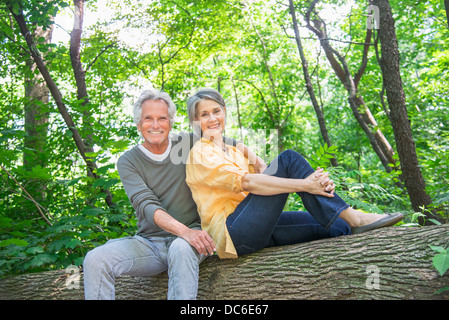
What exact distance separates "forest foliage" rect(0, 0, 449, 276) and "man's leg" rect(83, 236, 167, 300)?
0.66 meters

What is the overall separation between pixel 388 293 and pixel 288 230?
2.61 ft

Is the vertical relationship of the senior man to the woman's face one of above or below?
below

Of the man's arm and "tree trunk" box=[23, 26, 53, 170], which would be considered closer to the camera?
the man's arm

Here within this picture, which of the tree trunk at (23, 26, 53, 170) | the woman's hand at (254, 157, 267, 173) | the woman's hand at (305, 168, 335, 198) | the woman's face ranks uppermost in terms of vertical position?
the tree trunk at (23, 26, 53, 170)

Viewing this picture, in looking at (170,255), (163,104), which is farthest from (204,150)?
(170,255)

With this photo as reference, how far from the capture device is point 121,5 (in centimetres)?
780

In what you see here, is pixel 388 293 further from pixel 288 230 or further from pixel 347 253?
pixel 288 230

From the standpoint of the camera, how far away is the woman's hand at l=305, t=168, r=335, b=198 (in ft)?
7.77

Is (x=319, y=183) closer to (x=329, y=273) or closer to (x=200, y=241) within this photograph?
(x=329, y=273)

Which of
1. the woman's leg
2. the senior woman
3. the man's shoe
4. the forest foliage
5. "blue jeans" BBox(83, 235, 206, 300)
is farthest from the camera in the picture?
the forest foliage

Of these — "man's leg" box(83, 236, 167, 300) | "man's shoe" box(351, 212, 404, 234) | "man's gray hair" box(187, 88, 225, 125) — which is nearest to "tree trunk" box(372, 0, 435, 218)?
"man's shoe" box(351, 212, 404, 234)

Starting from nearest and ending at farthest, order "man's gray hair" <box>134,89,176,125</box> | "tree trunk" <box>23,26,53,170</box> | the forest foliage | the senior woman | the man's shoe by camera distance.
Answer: the senior woman < the man's shoe < "man's gray hair" <box>134,89,176,125</box> < the forest foliage < "tree trunk" <box>23,26,53,170</box>

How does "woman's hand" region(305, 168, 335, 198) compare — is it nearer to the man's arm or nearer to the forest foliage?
the man's arm

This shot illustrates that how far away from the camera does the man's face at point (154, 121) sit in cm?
279
